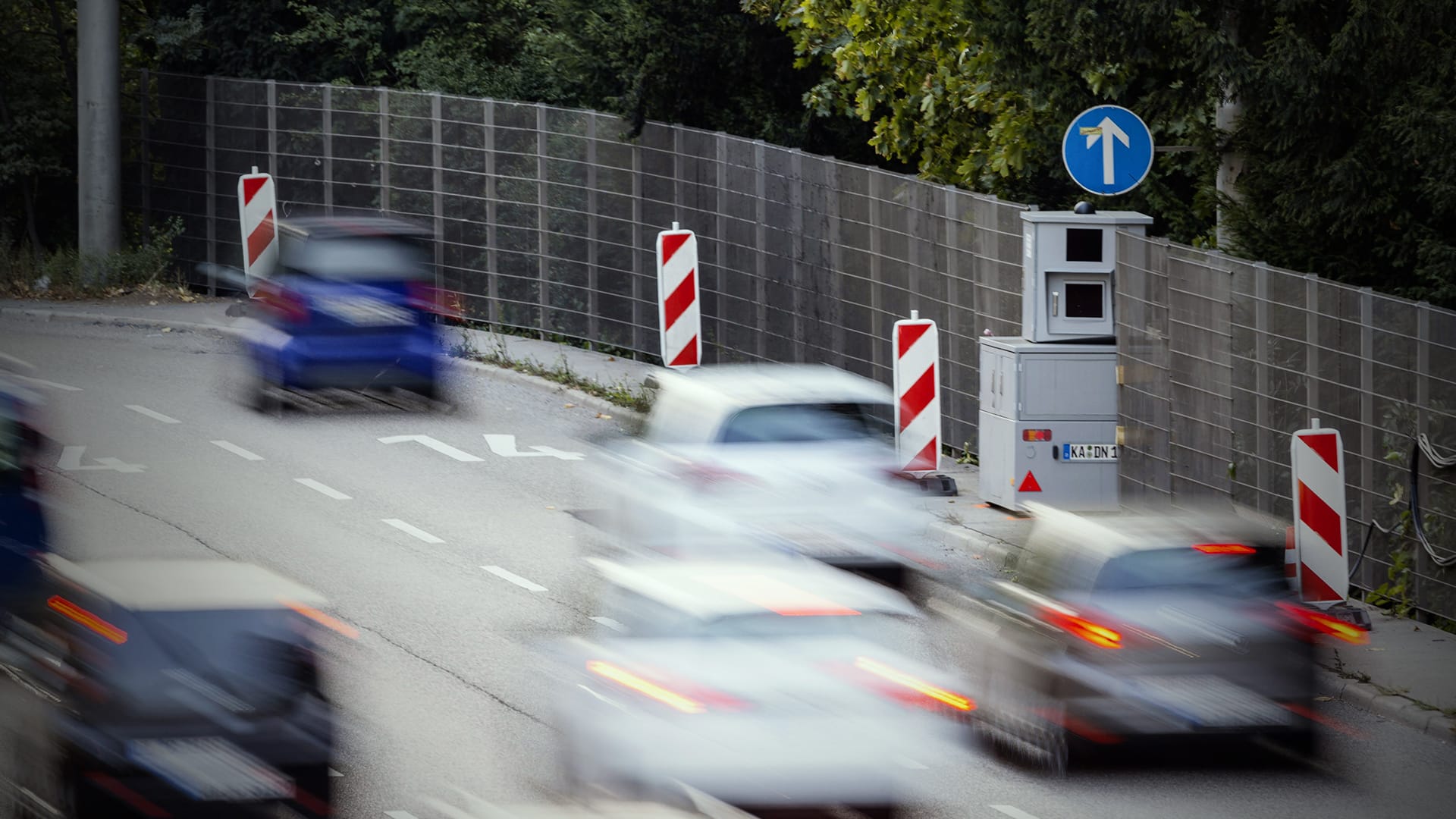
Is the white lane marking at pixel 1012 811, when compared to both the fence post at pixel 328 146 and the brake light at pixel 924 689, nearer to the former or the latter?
the brake light at pixel 924 689

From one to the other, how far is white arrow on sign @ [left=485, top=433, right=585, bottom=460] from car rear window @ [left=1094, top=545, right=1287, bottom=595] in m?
9.17

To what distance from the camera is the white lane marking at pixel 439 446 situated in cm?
1834

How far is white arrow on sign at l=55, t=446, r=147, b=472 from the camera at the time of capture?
17.3 meters

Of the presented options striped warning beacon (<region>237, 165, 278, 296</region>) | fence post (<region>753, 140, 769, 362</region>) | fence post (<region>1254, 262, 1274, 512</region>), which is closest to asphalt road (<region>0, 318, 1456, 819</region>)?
striped warning beacon (<region>237, 165, 278, 296</region>)

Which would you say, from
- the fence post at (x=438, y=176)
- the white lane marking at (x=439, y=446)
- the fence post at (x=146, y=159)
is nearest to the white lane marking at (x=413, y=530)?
the white lane marking at (x=439, y=446)

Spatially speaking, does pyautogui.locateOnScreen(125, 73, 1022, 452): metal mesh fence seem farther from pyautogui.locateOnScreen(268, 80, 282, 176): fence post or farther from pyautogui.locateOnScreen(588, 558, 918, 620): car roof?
pyautogui.locateOnScreen(588, 558, 918, 620): car roof

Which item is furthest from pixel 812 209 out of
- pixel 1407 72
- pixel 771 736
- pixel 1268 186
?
pixel 771 736

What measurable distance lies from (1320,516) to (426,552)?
21.1 ft

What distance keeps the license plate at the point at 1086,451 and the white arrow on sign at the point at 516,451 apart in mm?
4741

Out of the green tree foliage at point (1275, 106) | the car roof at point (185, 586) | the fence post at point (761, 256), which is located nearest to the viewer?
the car roof at point (185, 586)

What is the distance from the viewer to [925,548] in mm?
14969

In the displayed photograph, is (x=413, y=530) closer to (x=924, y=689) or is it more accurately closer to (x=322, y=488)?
(x=322, y=488)

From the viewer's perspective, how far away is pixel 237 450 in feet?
59.8

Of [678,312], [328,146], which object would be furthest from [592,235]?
[328,146]
